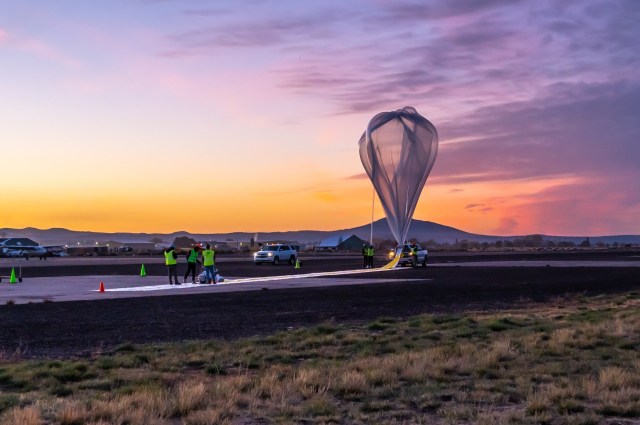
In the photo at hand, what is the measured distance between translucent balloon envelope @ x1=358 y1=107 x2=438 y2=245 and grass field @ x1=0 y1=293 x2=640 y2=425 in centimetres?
4562

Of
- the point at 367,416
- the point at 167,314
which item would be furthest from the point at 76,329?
the point at 367,416

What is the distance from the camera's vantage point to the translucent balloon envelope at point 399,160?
63.4 metres

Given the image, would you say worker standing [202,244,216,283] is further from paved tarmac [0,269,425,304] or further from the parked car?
the parked car

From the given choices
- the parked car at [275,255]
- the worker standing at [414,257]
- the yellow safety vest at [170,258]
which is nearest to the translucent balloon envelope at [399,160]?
the worker standing at [414,257]

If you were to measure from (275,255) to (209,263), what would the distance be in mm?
29246

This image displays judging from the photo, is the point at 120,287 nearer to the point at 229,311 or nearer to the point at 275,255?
the point at 229,311

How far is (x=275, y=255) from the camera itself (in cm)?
6706

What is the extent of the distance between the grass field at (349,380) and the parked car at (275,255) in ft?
161

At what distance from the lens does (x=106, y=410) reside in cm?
912

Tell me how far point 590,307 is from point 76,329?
1512 centimetres

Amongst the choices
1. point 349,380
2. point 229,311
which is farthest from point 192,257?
point 349,380

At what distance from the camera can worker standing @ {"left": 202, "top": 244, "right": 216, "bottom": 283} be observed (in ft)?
124

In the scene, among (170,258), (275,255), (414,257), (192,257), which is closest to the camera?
(170,258)

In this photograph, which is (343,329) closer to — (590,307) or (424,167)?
(590,307)
